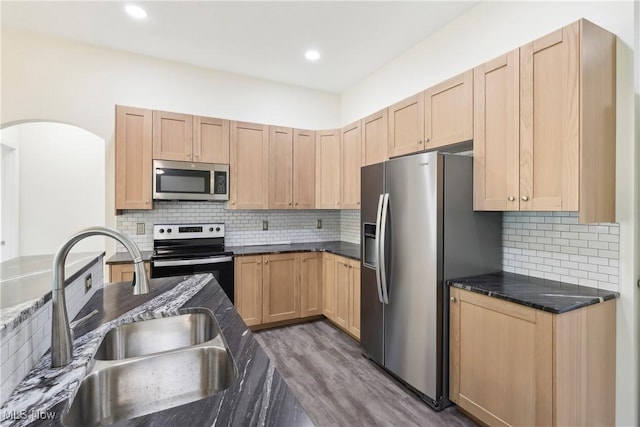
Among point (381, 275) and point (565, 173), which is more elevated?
point (565, 173)

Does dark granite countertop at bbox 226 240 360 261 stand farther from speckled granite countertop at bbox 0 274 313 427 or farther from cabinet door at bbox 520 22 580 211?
speckled granite countertop at bbox 0 274 313 427

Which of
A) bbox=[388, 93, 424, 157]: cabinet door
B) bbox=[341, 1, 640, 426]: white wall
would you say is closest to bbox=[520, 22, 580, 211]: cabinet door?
bbox=[341, 1, 640, 426]: white wall

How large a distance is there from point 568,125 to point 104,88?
13.4ft

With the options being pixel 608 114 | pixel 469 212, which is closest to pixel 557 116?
pixel 608 114

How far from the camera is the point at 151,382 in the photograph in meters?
1.05

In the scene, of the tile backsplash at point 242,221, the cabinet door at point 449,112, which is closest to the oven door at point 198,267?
the tile backsplash at point 242,221

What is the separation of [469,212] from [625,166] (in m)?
0.86

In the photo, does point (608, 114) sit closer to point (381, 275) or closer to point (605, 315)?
point (605, 315)

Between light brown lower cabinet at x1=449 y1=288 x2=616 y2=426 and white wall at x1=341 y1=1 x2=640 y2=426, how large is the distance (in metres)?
0.07

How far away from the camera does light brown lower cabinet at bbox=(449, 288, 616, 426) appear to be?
1.58 meters

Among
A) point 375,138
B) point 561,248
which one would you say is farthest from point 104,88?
point 561,248

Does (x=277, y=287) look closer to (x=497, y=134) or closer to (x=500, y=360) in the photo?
(x=500, y=360)

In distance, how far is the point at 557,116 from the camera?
1.75 meters

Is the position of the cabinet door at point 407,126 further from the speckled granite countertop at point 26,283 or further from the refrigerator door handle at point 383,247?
the speckled granite countertop at point 26,283
